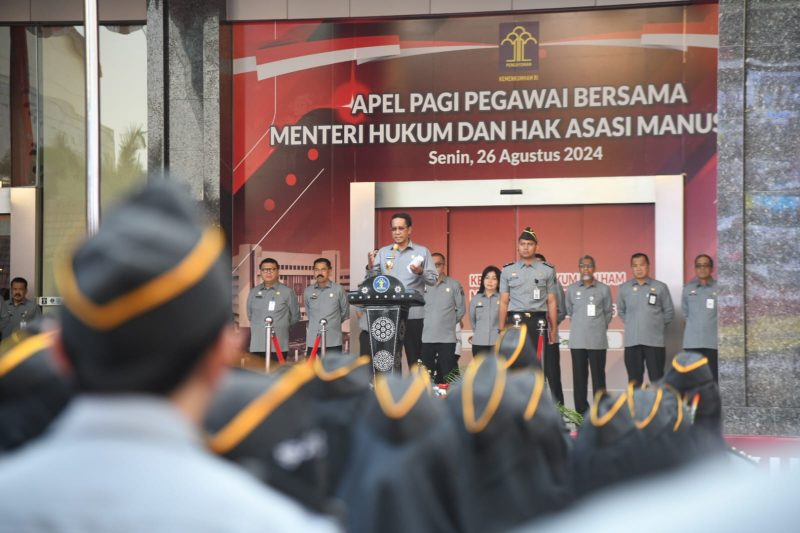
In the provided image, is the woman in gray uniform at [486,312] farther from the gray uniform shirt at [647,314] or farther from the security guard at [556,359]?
the gray uniform shirt at [647,314]

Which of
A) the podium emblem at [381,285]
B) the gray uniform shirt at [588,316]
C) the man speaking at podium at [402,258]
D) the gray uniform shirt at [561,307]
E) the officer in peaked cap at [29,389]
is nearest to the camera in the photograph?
the officer in peaked cap at [29,389]

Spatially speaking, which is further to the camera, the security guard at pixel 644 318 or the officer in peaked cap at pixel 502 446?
the security guard at pixel 644 318

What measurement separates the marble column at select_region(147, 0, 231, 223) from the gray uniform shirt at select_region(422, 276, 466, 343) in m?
2.86

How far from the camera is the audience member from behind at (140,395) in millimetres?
1010

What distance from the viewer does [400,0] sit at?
1342cm

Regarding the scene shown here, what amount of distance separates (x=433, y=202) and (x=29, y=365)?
1074 cm

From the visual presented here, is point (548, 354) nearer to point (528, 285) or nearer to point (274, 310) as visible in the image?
point (528, 285)

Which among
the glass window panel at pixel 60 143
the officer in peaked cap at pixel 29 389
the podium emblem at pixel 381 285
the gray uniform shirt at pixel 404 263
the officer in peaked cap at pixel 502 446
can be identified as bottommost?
the officer in peaked cap at pixel 502 446

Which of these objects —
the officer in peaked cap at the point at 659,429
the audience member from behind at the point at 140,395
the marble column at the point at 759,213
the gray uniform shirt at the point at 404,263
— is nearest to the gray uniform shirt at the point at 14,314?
the gray uniform shirt at the point at 404,263

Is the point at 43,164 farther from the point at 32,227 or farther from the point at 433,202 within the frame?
the point at 433,202

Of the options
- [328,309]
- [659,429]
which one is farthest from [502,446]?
[328,309]

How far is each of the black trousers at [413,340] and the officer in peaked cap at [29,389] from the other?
8357mm

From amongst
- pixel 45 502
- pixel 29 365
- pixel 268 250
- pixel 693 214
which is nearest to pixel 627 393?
pixel 29 365

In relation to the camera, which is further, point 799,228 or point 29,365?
point 799,228
